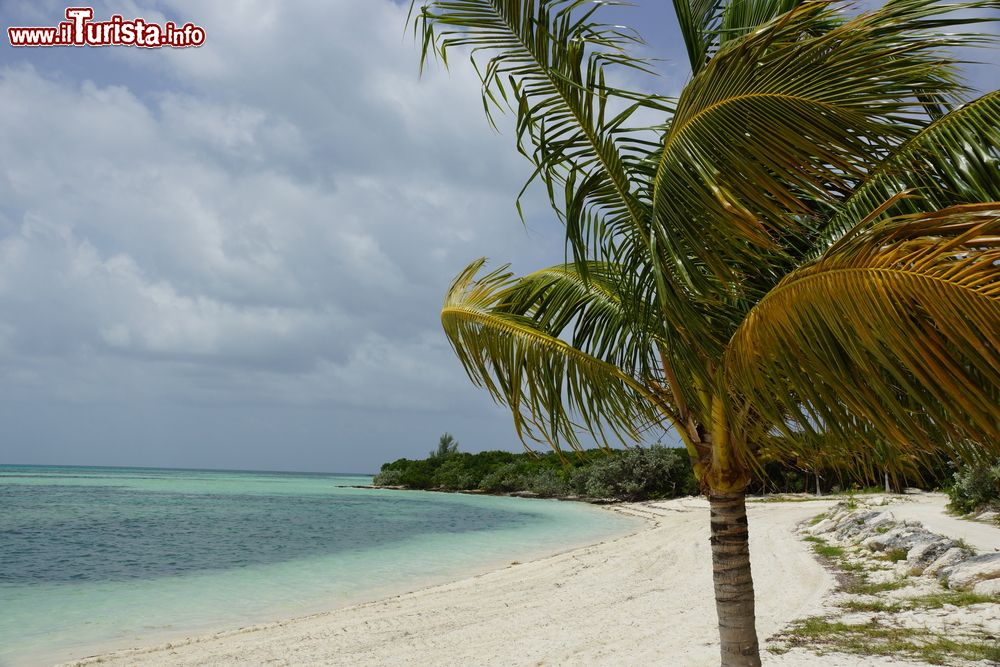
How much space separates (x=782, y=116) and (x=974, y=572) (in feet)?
24.3

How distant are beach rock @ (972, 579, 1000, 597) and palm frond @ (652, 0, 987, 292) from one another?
6405 mm

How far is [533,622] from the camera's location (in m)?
8.71

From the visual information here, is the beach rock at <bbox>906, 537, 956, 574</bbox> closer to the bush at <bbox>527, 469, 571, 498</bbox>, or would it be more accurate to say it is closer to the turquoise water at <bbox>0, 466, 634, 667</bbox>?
the turquoise water at <bbox>0, 466, 634, 667</bbox>

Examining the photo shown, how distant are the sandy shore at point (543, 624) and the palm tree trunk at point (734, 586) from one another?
2195mm

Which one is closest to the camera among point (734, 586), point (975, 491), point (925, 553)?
point (734, 586)

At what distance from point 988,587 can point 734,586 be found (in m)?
5.19

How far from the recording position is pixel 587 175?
340 centimetres

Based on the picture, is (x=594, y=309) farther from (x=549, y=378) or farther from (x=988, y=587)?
(x=988, y=587)

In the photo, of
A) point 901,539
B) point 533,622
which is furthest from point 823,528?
point 533,622

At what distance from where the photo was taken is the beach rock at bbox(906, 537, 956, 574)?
8883 millimetres

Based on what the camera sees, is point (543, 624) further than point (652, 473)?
No

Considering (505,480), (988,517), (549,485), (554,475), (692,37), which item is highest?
(692,37)

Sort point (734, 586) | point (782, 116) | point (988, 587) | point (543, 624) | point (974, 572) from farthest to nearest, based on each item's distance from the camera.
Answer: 1. point (543, 624)
2. point (974, 572)
3. point (988, 587)
4. point (734, 586)
5. point (782, 116)

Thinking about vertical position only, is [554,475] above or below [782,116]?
below
